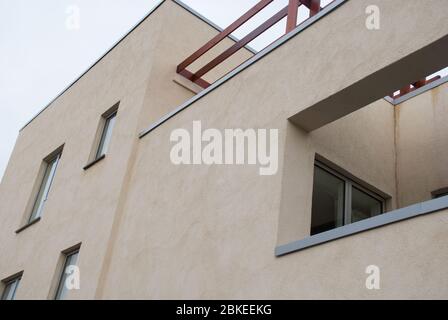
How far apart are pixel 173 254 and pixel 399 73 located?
3.76 m

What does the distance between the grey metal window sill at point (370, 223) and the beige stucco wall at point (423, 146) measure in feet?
10.7

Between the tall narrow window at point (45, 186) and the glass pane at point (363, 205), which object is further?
the tall narrow window at point (45, 186)

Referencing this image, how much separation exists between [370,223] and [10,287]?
9570mm

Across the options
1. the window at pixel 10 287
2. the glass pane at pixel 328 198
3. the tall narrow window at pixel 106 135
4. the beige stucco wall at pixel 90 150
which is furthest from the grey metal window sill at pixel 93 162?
the glass pane at pixel 328 198

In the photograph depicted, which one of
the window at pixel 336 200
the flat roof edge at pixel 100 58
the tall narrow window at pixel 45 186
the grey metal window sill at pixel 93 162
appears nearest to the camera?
the window at pixel 336 200

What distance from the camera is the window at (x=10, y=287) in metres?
12.3

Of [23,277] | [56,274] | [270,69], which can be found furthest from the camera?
[23,277]

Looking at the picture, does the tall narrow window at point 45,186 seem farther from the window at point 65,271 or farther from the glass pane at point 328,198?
the glass pane at point 328,198

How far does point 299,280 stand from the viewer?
592cm

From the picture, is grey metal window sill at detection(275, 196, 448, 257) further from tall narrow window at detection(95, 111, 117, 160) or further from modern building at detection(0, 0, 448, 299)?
tall narrow window at detection(95, 111, 117, 160)

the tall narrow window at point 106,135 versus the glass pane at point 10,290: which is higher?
the tall narrow window at point 106,135

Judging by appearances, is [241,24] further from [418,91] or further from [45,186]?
[45,186]

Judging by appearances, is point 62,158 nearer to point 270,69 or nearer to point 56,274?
point 56,274
